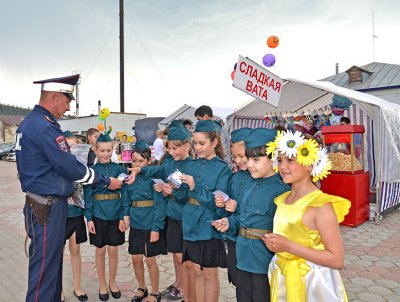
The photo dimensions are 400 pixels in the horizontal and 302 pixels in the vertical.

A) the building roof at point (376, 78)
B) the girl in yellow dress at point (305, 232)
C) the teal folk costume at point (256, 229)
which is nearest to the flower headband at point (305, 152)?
the girl in yellow dress at point (305, 232)

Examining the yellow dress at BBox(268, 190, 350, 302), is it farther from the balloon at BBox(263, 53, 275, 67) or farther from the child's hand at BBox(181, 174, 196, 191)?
the balloon at BBox(263, 53, 275, 67)

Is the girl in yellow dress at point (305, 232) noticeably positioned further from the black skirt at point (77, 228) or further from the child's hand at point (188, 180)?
the black skirt at point (77, 228)

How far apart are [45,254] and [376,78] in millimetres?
25039

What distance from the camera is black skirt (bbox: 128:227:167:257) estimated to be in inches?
157

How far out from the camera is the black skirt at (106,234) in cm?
419

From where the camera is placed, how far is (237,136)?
128 inches

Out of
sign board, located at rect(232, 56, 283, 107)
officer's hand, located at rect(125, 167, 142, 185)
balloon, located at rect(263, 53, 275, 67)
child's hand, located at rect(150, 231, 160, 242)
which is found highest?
balloon, located at rect(263, 53, 275, 67)

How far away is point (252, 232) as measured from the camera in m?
2.61

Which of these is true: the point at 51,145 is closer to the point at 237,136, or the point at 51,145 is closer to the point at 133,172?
the point at 133,172

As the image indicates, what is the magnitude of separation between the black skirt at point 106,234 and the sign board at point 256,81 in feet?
11.8

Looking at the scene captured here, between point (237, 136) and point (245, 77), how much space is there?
3.66 meters

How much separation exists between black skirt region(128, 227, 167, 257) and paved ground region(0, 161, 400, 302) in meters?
0.62

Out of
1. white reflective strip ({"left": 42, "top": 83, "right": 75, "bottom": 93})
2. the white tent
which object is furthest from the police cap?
the white tent

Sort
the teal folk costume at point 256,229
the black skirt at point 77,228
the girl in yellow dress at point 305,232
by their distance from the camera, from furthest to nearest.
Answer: the black skirt at point 77,228 → the teal folk costume at point 256,229 → the girl in yellow dress at point 305,232
